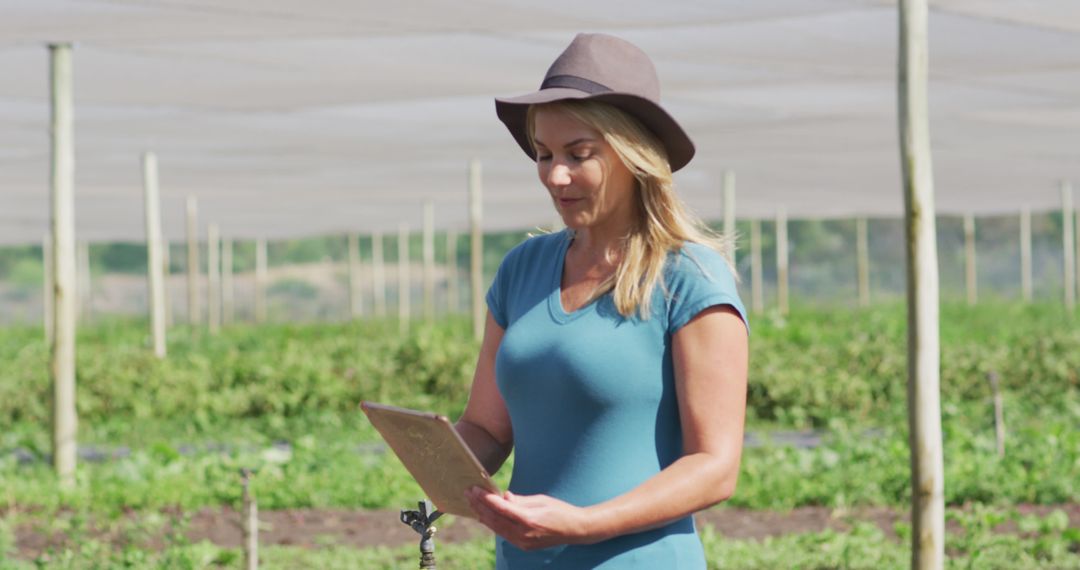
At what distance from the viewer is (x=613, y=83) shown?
183 centimetres

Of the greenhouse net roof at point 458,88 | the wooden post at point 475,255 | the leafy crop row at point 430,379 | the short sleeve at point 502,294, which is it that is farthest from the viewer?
the wooden post at point 475,255

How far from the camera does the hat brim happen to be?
1.81 meters

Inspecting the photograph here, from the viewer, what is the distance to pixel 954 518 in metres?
6.30

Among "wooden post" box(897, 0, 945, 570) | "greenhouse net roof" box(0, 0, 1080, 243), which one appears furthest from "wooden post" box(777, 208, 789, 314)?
"wooden post" box(897, 0, 945, 570)

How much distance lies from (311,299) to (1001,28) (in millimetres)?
42903

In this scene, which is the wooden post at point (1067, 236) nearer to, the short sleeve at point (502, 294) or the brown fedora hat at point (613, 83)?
the short sleeve at point (502, 294)

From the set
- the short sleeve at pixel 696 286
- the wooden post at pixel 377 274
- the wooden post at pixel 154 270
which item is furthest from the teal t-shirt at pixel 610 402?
the wooden post at pixel 377 274

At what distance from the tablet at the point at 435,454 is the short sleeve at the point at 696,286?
1.01 ft

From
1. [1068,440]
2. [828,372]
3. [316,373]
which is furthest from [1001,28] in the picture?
[316,373]

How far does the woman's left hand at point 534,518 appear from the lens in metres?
1.71

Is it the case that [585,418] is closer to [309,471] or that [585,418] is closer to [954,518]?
[954,518]

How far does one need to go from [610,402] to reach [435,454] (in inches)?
8.9

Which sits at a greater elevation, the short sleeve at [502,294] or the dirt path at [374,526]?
the short sleeve at [502,294]

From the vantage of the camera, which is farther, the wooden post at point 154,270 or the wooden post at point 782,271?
the wooden post at point 782,271
